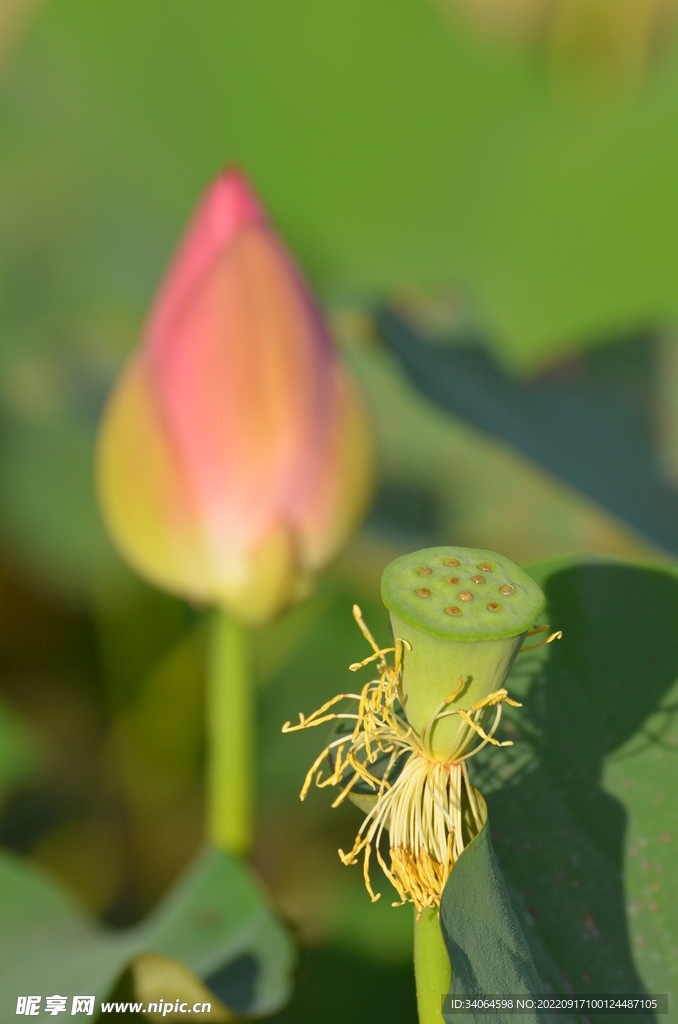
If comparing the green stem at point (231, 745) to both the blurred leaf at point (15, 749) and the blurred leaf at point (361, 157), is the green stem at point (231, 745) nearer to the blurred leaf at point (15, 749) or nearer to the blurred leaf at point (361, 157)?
the blurred leaf at point (15, 749)

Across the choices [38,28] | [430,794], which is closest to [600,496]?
[430,794]

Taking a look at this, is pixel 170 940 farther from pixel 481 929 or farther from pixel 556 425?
pixel 556 425

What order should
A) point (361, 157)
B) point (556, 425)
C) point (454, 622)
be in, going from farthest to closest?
point (361, 157)
point (556, 425)
point (454, 622)

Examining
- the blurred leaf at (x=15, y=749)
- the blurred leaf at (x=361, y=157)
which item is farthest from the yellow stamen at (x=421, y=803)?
the blurred leaf at (x=361, y=157)

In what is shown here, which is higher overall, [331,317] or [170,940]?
[331,317]

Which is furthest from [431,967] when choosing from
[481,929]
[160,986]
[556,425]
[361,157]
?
[361,157]

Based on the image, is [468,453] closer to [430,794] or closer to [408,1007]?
[408,1007]
